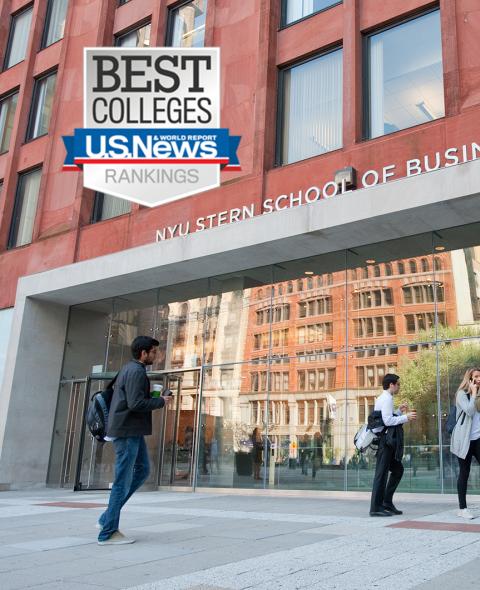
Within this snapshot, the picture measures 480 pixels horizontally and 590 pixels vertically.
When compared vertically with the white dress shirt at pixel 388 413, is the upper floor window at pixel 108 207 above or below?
above

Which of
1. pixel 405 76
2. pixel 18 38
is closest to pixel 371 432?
pixel 405 76

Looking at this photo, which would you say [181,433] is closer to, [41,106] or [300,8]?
[300,8]

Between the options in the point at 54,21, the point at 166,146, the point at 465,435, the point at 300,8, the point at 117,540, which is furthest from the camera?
the point at 54,21

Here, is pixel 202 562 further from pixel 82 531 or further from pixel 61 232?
pixel 61 232

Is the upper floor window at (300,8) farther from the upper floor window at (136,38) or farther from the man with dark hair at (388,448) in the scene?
the man with dark hair at (388,448)

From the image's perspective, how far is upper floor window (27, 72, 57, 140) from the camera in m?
19.7

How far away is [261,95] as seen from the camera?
14188 millimetres

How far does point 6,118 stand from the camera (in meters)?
21.3

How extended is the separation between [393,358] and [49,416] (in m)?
9.99

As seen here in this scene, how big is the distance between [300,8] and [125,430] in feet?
40.8

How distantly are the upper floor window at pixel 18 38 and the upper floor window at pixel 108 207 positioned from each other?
26.1 ft

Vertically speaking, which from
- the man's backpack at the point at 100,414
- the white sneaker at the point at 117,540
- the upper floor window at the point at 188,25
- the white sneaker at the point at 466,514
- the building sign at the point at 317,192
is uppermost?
the upper floor window at the point at 188,25

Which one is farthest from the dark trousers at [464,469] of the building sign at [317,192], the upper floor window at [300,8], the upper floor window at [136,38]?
the upper floor window at [136,38]

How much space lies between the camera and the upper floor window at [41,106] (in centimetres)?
1969
